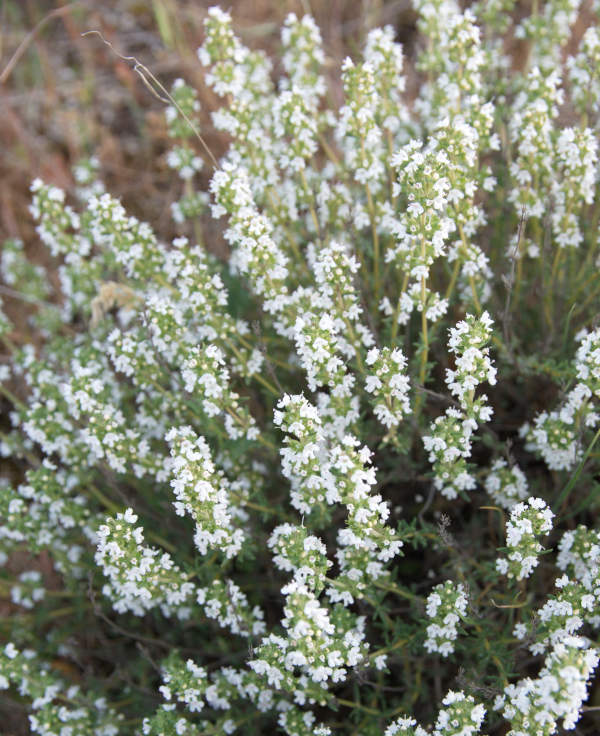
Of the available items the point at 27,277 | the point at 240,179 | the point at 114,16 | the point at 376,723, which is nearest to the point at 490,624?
the point at 376,723

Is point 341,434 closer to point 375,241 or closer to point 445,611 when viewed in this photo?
point 445,611

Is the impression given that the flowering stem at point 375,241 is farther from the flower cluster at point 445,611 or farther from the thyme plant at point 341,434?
the flower cluster at point 445,611

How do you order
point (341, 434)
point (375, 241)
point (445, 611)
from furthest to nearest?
point (375, 241) → point (341, 434) → point (445, 611)

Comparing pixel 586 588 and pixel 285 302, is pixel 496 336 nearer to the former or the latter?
pixel 285 302

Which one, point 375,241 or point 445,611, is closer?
point 445,611

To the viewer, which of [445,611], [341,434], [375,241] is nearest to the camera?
[445,611]

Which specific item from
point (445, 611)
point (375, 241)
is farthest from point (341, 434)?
point (375, 241)

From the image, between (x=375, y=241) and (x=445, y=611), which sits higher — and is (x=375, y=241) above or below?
above

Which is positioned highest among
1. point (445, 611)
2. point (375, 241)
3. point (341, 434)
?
point (375, 241)

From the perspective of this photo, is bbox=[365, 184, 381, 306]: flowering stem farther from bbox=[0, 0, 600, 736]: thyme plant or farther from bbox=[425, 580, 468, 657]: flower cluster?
bbox=[425, 580, 468, 657]: flower cluster

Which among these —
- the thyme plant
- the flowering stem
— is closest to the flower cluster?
the thyme plant

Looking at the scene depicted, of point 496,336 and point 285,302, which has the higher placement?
point 285,302
